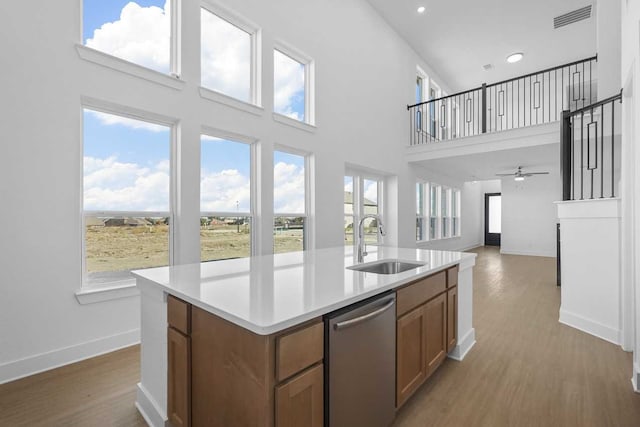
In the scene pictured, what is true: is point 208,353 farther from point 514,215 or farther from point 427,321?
point 514,215

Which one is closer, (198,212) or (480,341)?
(480,341)

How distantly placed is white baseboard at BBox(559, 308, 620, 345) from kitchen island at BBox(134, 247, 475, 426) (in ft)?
5.45

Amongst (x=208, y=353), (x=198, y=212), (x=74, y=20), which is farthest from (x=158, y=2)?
(x=208, y=353)

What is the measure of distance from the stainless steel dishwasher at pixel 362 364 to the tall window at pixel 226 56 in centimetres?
324

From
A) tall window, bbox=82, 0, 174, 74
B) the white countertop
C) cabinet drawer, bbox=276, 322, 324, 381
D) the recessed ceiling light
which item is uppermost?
the recessed ceiling light

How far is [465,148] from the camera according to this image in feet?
19.5

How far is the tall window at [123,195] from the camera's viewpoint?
2.74 metres

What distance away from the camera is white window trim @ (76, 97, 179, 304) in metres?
2.62

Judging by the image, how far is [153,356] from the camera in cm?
171

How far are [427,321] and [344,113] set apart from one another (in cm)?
413

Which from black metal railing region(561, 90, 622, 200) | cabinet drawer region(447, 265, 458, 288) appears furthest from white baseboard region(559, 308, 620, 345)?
cabinet drawer region(447, 265, 458, 288)

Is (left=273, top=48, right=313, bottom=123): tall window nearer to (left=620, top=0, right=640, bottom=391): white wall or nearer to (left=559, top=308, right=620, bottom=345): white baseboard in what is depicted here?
(left=620, top=0, right=640, bottom=391): white wall

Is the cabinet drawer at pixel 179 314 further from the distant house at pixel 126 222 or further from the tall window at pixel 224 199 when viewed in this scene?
the tall window at pixel 224 199

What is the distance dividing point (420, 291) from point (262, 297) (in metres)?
1.06
